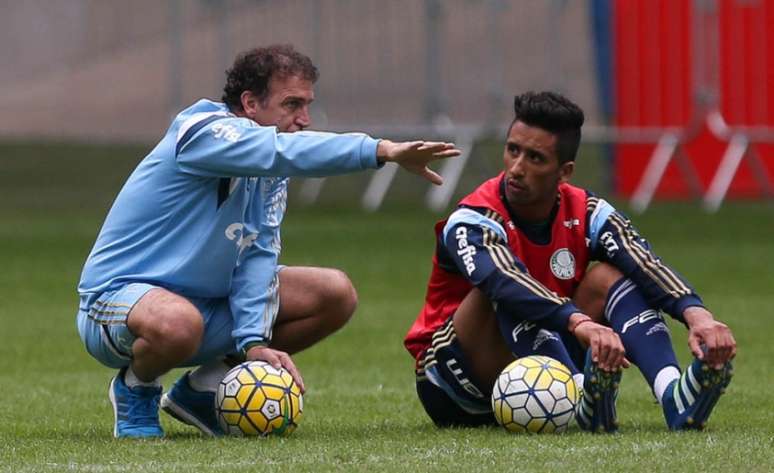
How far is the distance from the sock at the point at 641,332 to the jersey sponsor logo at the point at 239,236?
4.50ft

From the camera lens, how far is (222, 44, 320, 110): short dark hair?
656cm

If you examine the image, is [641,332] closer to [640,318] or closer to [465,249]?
[640,318]

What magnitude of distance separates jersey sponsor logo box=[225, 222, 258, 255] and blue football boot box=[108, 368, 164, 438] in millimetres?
609

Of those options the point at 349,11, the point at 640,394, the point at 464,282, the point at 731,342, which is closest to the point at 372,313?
the point at 640,394

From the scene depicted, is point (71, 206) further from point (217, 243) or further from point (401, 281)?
point (217, 243)

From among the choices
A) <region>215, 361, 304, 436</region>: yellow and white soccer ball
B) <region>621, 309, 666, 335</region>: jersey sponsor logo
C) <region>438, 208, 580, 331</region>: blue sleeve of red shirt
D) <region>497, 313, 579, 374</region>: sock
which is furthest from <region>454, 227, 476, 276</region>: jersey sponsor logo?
<region>215, 361, 304, 436</region>: yellow and white soccer ball

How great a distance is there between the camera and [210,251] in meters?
6.46

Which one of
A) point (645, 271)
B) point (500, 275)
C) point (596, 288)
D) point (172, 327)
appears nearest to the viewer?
point (172, 327)

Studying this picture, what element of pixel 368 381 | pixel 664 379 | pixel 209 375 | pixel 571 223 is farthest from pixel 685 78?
pixel 209 375

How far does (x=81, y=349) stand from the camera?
10039 mm

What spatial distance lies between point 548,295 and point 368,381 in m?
2.45

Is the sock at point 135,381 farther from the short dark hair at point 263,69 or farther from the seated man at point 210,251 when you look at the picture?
the short dark hair at point 263,69

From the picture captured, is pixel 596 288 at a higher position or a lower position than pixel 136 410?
higher

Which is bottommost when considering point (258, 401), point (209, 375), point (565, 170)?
point (209, 375)
